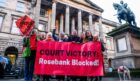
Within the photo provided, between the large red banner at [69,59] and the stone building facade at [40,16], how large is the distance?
676 inches

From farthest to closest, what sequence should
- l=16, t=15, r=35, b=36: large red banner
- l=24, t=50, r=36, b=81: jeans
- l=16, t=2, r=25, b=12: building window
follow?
l=16, t=2, r=25, b=12: building window
l=16, t=15, r=35, b=36: large red banner
l=24, t=50, r=36, b=81: jeans

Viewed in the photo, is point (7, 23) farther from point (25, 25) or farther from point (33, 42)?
point (33, 42)

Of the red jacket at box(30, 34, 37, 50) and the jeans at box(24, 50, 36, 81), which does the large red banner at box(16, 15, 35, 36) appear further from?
the jeans at box(24, 50, 36, 81)

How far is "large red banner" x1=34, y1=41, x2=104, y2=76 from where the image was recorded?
5094mm

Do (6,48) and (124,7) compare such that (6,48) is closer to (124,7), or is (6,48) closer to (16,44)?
(16,44)

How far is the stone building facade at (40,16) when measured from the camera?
70.9 ft

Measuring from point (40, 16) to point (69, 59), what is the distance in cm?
2383

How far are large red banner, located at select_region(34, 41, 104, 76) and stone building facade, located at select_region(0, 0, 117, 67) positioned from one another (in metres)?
17.2

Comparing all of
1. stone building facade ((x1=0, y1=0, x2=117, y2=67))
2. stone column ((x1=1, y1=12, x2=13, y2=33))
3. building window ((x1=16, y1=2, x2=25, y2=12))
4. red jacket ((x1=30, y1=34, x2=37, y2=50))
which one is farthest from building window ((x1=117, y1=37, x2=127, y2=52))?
building window ((x1=16, y1=2, x2=25, y2=12))

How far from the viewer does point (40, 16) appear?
27.8 m

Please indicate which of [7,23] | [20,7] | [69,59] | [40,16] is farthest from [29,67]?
[40,16]

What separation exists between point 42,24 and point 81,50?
76.2 ft

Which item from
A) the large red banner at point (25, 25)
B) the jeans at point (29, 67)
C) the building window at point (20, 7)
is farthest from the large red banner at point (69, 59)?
the building window at point (20, 7)

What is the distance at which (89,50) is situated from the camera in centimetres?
541
